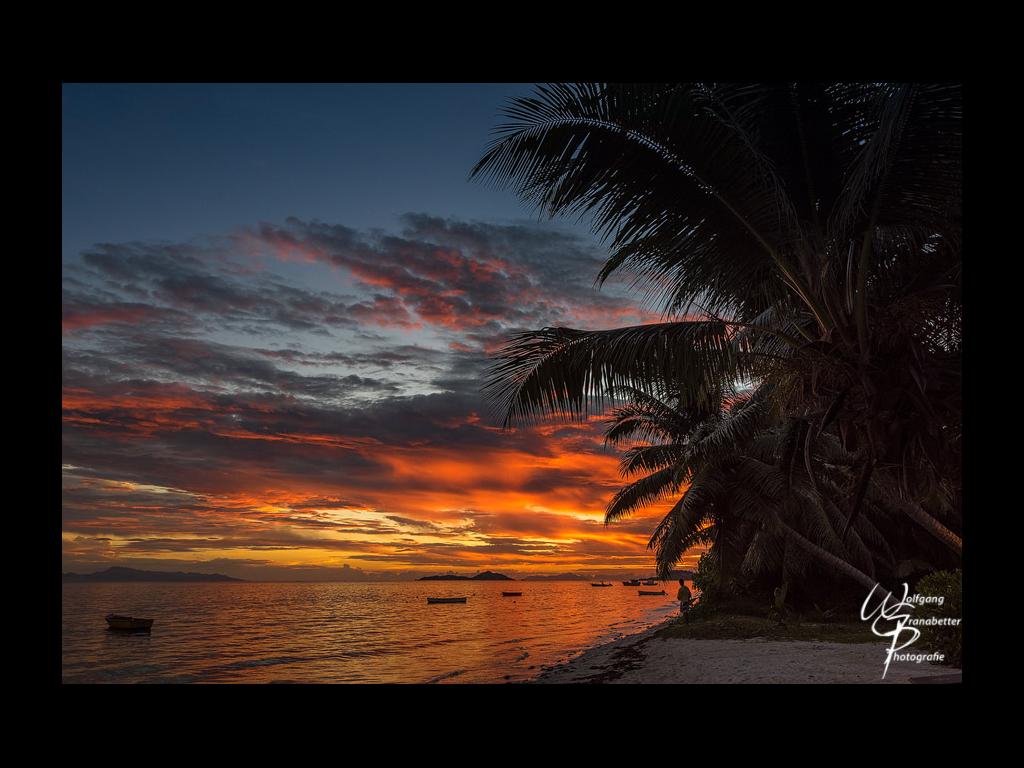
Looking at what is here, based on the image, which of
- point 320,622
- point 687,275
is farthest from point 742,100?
point 320,622

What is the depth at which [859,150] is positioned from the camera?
19.7ft

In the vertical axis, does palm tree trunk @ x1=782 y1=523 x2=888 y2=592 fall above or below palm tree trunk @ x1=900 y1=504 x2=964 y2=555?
below

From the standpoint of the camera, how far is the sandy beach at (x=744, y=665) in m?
8.95

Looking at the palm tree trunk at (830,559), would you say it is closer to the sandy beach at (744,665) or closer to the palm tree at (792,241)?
the sandy beach at (744,665)

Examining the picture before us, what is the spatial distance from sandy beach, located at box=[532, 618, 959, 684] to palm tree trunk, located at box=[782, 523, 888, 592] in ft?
11.4

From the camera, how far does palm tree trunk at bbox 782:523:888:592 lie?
53.1 feet

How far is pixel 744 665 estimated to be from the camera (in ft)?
35.8

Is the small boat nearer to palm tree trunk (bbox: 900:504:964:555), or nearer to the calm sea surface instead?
the calm sea surface

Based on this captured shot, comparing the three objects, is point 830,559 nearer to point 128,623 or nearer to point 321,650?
point 321,650

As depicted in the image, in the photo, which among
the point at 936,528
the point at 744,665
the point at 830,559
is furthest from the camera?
the point at 830,559

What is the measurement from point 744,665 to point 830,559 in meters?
7.46
